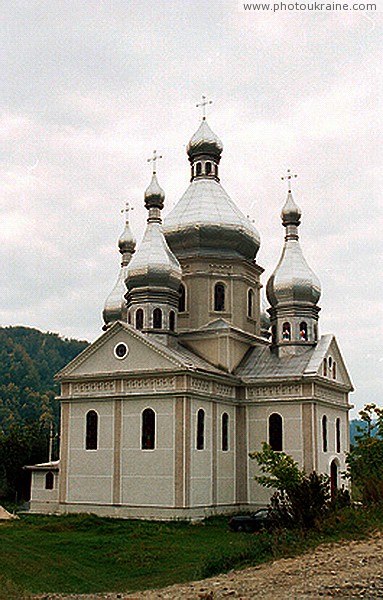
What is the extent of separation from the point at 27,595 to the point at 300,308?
21.1 m

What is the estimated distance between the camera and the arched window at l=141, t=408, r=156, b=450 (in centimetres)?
2633

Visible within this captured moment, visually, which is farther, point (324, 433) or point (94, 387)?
point (324, 433)

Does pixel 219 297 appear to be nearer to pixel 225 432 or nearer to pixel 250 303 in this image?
pixel 250 303

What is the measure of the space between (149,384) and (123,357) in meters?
1.59

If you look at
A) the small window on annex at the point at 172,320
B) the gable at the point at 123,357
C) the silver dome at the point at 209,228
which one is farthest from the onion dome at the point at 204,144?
the gable at the point at 123,357

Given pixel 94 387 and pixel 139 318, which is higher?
pixel 139 318

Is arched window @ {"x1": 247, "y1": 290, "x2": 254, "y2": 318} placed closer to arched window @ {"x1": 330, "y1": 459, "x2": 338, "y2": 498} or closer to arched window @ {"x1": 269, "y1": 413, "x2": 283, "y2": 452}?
arched window @ {"x1": 269, "y1": 413, "x2": 283, "y2": 452}

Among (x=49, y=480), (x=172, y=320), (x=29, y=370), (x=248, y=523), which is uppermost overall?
(x=29, y=370)

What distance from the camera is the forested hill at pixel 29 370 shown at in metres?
88.6

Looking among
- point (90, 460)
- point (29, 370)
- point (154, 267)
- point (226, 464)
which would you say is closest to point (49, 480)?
point (90, 460)

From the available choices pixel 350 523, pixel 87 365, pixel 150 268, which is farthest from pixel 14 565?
pixel 150 268

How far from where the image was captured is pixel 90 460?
1086 inches

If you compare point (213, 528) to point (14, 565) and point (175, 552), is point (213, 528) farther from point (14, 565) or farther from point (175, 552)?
point (14, 565)

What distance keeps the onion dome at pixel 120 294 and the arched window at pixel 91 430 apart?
930 cm
